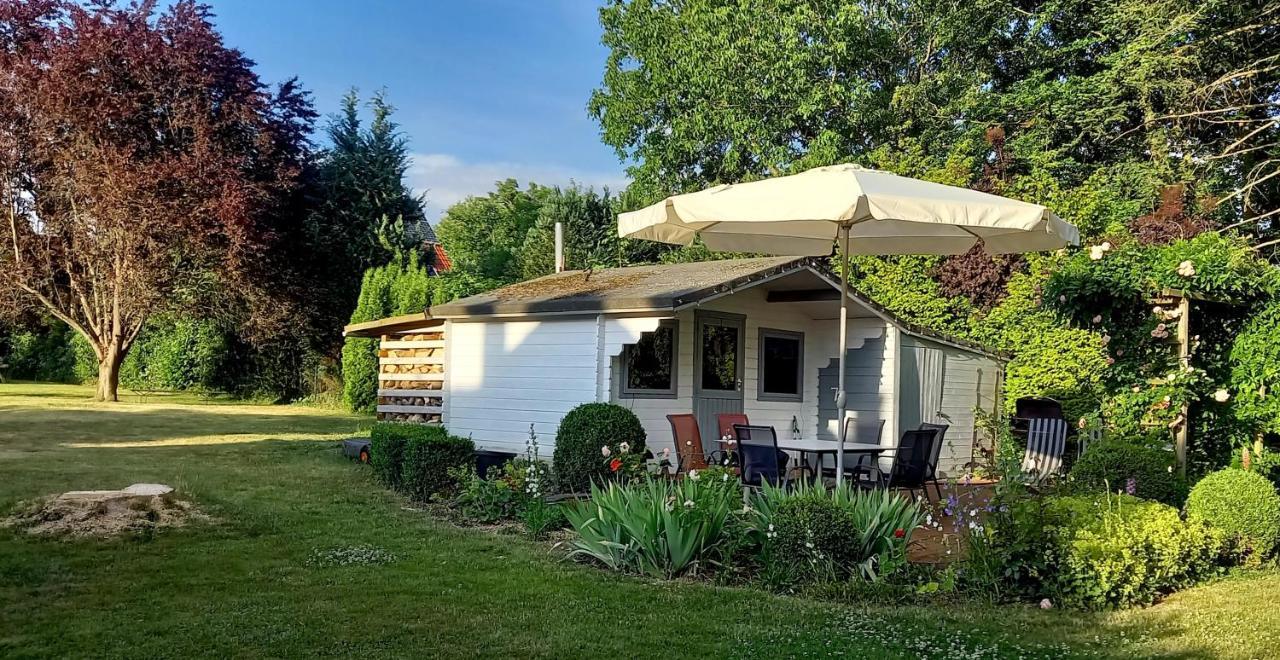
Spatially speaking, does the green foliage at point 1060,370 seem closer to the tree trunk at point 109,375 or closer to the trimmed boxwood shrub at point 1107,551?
the trimmed boxwood shrub at point 1107,551

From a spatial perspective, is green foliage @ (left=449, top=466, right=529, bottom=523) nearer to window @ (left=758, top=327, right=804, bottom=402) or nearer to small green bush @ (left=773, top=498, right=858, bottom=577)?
small green bush @ (left=773, top=498, right=858, bottom=577)

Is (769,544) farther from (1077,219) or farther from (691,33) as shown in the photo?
(691,33)

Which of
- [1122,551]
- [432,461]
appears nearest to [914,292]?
[432,461]

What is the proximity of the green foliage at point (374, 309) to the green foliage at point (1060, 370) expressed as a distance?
1071cm

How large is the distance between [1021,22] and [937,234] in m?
15.5

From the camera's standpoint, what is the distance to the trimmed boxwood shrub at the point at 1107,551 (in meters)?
5.25

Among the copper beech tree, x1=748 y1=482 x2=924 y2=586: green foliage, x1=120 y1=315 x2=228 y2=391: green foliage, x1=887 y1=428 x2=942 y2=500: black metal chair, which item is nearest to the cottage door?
x1=887 y1=428 x2=942 y2=500: black metal chair

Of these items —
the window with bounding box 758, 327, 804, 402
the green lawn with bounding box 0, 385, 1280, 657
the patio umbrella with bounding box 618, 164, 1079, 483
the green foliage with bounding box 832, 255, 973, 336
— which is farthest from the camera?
the green foliage with bounding box 832, 255, 973, 336

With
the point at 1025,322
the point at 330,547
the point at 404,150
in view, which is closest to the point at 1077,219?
the point at 1025,322

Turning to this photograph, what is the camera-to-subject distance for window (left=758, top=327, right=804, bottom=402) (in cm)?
1190

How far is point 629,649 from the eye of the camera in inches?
172

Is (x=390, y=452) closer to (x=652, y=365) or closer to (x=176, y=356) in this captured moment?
(x=652, y=365)

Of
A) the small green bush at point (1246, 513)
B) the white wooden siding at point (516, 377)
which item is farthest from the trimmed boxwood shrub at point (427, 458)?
the small green bush at point (1246, 513)

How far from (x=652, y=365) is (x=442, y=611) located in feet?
19.1
